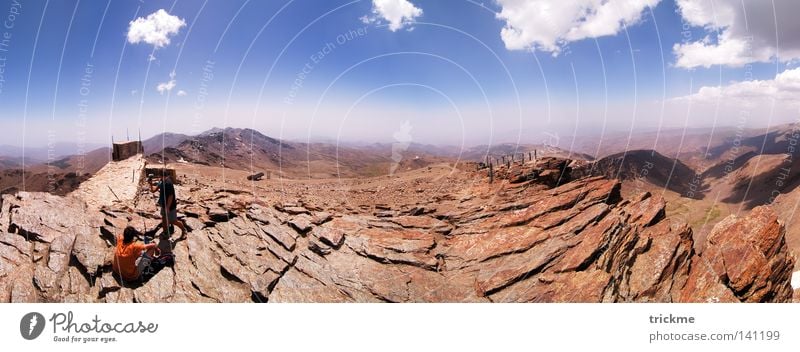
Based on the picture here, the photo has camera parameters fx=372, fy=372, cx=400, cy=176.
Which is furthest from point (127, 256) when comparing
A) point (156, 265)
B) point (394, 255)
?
point (394, 255)

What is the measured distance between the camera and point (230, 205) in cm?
1152

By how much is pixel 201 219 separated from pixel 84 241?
2.44m

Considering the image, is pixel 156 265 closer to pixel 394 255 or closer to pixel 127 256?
→ pixel 127 256

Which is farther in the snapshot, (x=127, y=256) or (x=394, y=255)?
(x=394, y=255)

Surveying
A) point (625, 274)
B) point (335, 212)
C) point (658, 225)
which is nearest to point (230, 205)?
point (335, 212)

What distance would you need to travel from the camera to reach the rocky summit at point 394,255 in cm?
755

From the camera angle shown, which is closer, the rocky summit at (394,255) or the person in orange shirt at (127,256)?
the person in orange shirt at (127,256)

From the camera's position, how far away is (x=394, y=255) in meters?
9.55

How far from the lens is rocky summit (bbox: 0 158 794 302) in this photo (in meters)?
7.55

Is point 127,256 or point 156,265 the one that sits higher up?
point 127,256

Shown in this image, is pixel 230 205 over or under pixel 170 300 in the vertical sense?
over

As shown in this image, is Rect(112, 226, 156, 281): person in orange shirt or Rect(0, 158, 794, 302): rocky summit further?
Rect(0, 158, 794, 302): rocky summit

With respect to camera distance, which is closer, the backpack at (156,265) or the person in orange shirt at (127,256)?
the person in orange shirt at (127,256)
